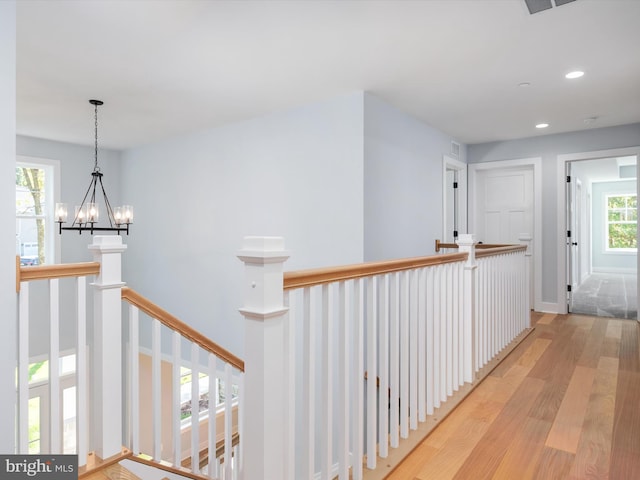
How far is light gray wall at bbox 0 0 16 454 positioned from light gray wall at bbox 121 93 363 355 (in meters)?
2.63

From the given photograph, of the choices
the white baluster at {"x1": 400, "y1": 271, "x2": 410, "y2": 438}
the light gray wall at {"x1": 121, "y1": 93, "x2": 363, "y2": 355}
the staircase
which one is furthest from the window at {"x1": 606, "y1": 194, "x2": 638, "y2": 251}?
the white baluster at {"x1": 400, "y1": 271, "x2": 410, "y2": 438}

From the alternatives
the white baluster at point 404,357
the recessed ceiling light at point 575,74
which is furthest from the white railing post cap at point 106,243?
the recessed ceiling light at point 575,74

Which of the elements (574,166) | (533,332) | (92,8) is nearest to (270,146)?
(92,8)

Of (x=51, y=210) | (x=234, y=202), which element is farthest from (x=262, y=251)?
(x=51, y=210)

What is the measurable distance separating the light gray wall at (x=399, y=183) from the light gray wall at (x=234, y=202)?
0.16 m

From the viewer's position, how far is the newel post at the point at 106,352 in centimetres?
183

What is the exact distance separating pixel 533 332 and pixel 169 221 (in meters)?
4.86

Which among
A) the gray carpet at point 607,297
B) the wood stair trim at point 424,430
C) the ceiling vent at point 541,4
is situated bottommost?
the wood stair trim at point 424,430

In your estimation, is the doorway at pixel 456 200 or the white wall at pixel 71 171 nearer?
the white wall at pixel 71 171

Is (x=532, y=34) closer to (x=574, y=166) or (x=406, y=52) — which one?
(x=406, y=52)

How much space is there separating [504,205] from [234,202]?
12.8 ft

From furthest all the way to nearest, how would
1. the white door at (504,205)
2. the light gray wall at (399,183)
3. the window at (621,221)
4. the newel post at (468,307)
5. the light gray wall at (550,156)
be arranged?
1. the window at (621,221)
2. the white door at (504,205)
3. the light gray wall at (550,156)
4. the light gray wall at (399,183)
5. the newel post at (468,307)

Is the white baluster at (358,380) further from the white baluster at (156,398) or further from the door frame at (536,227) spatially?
the door frame at (536,227)

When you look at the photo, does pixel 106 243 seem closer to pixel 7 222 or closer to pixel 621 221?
pixel 7 222
